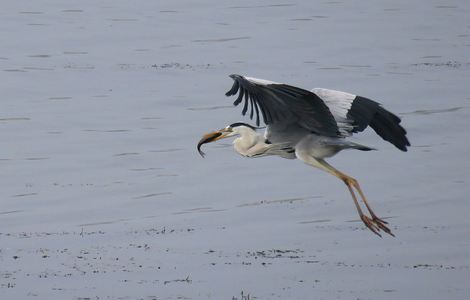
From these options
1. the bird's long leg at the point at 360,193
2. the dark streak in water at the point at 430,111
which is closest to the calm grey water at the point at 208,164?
the dark streak in water at the point at 430,111

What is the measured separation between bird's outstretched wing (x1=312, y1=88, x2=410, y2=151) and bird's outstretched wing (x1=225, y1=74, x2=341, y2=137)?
0.38 feet

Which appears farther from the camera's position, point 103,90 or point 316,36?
point 316,36

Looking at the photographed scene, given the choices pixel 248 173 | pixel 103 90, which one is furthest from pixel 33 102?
pixel 248 173

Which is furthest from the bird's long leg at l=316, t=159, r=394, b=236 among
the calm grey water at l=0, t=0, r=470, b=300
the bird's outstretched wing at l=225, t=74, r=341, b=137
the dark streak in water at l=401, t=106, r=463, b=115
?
the dark streak in water at l=401, t=106, r=463, b=115

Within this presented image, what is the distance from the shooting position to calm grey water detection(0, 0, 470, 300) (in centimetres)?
953

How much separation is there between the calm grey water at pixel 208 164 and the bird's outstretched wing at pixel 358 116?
110 cm

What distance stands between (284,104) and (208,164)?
4.96 m

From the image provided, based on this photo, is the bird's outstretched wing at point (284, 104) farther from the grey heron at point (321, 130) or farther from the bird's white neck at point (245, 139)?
the bird's white neck at point (245, 139)

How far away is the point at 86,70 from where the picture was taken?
18469 mm

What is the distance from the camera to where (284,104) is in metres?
8.76

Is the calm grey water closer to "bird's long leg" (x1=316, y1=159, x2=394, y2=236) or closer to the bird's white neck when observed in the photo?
"bird's long leg" (x1=316, y1=159, x2=394, y2=236)

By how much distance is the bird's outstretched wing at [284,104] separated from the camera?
836 cm

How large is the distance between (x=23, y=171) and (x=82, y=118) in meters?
2.57

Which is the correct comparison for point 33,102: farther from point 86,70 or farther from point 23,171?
point 23,171
